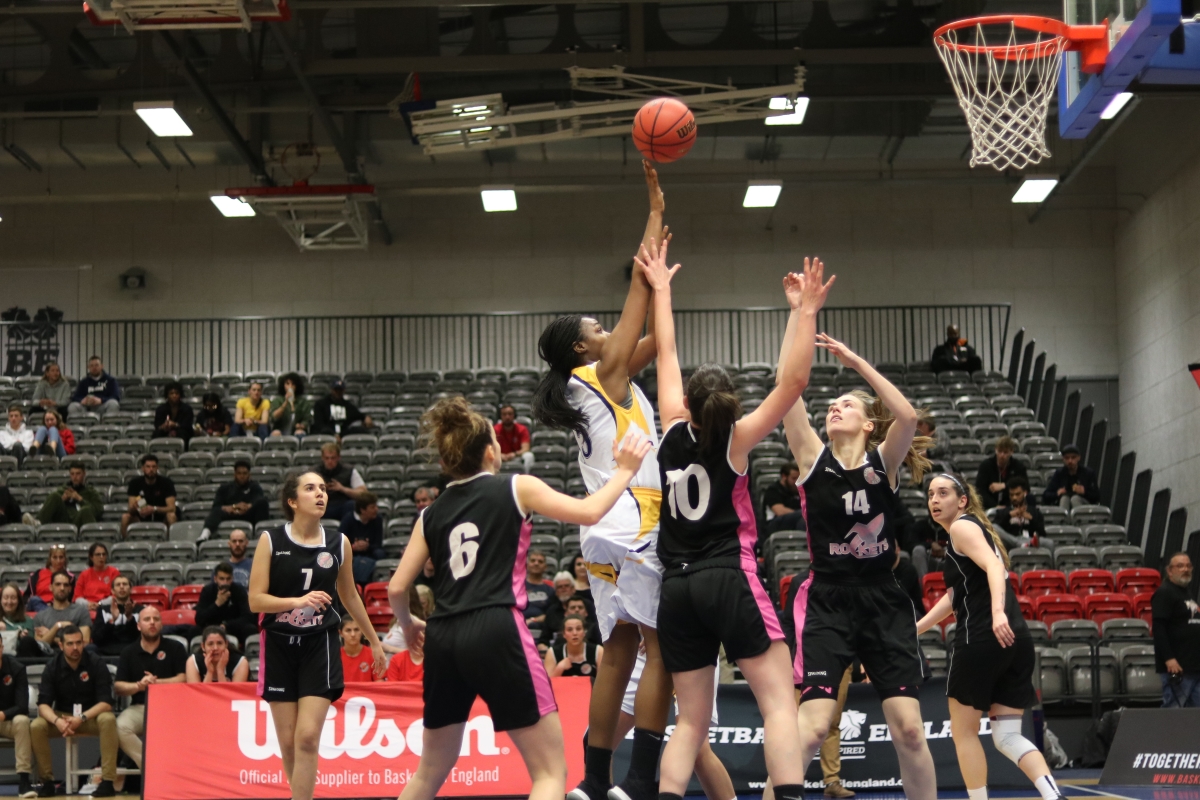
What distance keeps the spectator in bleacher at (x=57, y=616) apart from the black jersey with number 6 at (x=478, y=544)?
9021mm

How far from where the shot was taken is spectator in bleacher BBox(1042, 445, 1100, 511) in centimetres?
1702

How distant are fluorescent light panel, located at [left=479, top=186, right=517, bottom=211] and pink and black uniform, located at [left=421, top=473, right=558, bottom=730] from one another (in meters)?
16.5

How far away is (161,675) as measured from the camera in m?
12.0

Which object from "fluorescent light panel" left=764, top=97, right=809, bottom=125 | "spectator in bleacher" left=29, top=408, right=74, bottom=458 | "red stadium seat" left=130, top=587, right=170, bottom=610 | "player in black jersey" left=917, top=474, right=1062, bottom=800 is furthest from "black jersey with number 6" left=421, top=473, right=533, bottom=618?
"spectator in bleacher" left=29, top=408, right=74, bottom=458

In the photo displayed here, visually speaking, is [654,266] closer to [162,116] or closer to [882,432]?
[882,432]

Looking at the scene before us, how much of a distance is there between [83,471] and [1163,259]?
1605 cm

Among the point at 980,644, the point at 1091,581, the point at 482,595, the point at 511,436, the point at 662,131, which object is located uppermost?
the point at 662,131

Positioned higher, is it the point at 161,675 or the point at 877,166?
the point at 877,166

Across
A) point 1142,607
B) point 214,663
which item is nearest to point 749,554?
point 214,663

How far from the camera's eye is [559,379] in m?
5.85

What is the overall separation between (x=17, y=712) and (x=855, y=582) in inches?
345

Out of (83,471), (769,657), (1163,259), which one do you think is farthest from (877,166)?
(769,657)

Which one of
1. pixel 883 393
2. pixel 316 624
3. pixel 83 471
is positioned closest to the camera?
pixel 883 393

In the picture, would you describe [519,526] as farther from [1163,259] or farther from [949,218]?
[949,218]
